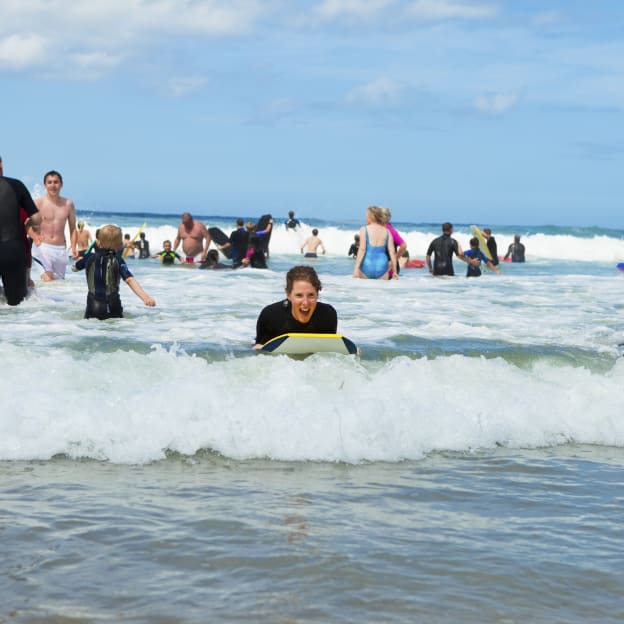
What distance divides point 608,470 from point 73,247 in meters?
8.80

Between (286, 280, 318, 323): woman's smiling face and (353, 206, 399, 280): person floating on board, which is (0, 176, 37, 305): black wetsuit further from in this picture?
(353, 206, 399, 280): person floating on board

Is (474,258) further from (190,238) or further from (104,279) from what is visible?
(104,279)

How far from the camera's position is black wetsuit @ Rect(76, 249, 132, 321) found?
9172 mm

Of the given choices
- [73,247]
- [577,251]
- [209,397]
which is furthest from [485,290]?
[577,251]

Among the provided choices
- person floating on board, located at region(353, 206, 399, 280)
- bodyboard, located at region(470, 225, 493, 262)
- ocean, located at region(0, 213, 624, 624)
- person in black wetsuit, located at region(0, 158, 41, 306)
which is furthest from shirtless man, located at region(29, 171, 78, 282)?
bodyboard, located at region(470, 225, 493, 262)

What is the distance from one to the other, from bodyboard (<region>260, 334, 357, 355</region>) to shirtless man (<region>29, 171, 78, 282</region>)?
5.88 metres

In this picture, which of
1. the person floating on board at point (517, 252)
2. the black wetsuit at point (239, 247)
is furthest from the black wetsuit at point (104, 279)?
the person floating on board at point (517, 252)

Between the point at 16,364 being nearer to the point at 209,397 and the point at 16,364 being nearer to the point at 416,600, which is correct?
the point at 209,397

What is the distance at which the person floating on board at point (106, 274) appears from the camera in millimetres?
9031

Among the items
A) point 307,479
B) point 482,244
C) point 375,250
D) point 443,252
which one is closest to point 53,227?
point 375,250

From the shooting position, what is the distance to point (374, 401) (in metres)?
6.12

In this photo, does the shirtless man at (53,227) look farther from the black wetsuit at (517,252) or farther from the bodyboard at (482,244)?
the black wetsuit at (517,252)

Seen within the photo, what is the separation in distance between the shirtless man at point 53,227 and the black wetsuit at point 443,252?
27.8 ft

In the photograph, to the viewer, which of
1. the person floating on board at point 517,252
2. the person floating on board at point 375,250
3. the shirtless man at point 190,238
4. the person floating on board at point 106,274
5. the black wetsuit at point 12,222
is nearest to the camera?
the person floating on board at point 106,274
